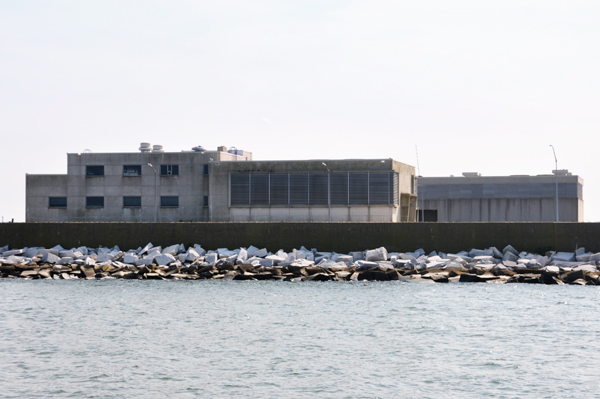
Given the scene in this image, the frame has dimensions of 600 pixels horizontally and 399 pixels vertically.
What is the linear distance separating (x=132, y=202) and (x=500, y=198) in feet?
130

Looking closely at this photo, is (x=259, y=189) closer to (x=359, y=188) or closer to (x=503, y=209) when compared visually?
(x=359, y=188)

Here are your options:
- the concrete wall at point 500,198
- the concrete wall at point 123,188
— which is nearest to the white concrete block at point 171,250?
the concrete wall at point 123,188

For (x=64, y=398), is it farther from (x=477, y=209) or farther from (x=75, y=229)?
(x=477, y=209)

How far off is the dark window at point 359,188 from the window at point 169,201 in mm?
14257

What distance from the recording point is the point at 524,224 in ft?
156

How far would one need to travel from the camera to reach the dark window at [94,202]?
6362 centimetres

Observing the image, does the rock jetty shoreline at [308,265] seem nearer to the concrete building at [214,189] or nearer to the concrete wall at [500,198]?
the concrete building at [214,189]

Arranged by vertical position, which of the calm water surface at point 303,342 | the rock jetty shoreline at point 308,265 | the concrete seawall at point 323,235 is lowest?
the calm water surface at point 303,342

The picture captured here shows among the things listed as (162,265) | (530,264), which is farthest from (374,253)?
(162,265)

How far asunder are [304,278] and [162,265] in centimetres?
Answer: 966

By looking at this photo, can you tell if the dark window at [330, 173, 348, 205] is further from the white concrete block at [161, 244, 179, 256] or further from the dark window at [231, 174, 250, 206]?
the white concrete block at [161, 244, 179, 256]

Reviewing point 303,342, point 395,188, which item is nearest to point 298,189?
point 395,188

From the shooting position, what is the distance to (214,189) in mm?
61406

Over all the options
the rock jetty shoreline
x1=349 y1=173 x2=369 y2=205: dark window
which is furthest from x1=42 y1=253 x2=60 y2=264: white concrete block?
x1=349 y1=173 x2=369 y2=205: dark window
